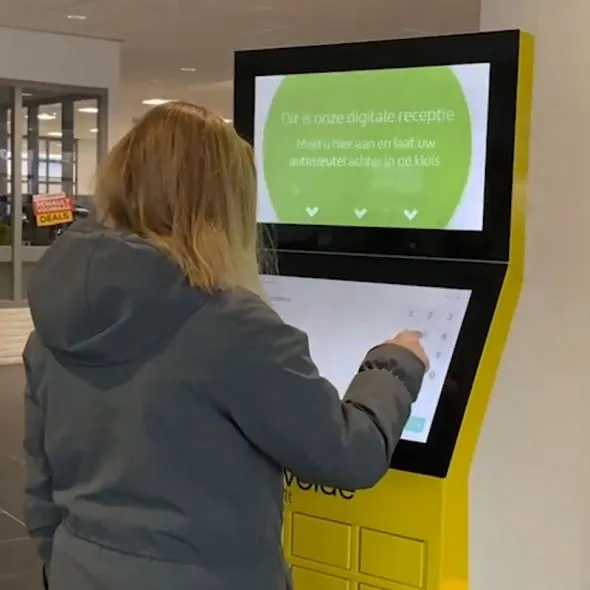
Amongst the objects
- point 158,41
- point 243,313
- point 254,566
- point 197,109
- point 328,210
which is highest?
point 158,41

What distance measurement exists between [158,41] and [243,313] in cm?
790

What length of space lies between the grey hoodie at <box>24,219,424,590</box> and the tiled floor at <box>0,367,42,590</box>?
2509 millimetres

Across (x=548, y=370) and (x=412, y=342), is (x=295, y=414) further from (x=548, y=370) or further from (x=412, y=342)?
(x=548, y=370)

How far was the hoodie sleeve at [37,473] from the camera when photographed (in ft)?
5.42

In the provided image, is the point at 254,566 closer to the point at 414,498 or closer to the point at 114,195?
the point at 414,498

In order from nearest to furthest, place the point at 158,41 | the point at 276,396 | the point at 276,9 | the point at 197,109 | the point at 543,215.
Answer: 1. the point at 276,396
2. the point at 197,109
3. the point at 543,215
4. the point at 276,9
5. the point at 158,41

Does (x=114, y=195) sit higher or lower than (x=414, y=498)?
higher

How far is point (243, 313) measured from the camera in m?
1.44

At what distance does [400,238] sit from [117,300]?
60 centimetres

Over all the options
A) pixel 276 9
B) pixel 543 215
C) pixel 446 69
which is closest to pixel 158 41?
pixel 276 9

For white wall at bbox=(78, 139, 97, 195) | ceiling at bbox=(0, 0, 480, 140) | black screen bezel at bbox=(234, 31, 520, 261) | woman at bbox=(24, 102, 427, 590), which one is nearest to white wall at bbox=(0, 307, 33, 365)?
white wall at bbox=(78, 139, 97, 195)

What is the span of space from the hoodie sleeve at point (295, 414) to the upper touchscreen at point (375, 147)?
46cm

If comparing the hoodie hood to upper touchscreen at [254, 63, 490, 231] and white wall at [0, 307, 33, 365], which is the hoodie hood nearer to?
upper touchscreen at [254, 63, 490, 231]

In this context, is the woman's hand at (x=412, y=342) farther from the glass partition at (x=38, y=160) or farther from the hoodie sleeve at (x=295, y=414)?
the glass partition at (x=38, y=160)
